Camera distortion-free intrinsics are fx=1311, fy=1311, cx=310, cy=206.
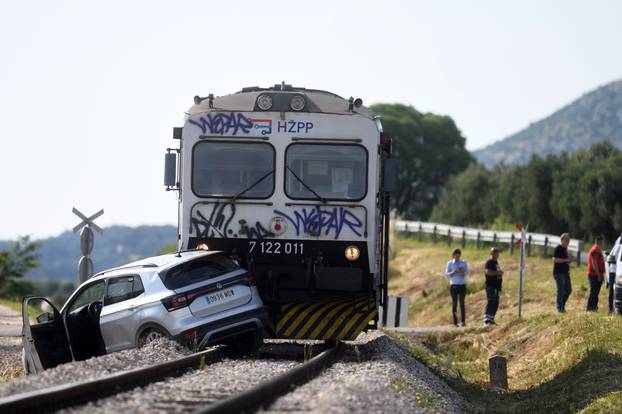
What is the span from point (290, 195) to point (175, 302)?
2.59 meters

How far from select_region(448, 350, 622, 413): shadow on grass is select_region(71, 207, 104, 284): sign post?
33.4 ft

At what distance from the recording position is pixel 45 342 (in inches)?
699

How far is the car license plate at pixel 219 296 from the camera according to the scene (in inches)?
672

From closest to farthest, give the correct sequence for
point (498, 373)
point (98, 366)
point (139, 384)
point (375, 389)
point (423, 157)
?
point (139, 384)
point (375, 389)
point (98, 366)
point (498, 373)
point (423, 157)

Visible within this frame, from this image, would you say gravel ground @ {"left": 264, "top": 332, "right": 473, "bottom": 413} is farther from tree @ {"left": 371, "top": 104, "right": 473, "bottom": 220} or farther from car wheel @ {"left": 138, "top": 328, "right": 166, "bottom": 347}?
tree @ {"left": 371, "top": 104, "right": 473, "bottom": 220}

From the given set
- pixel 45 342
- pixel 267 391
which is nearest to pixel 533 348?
pixel 45 342

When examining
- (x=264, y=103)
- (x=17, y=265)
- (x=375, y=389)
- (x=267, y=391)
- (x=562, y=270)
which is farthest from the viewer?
(x=17, y=265)

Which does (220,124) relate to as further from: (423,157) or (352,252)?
(423,157)

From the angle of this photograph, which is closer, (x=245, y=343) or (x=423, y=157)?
(x=245, y=343)

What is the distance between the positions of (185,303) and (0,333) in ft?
40.5

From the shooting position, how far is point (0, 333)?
2802 cm

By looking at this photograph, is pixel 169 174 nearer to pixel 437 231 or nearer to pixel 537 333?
pixel 537 333

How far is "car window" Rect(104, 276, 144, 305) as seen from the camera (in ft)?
57.4

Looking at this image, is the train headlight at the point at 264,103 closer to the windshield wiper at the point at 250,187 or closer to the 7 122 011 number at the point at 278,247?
the windshield wiper at the point at 250,187
